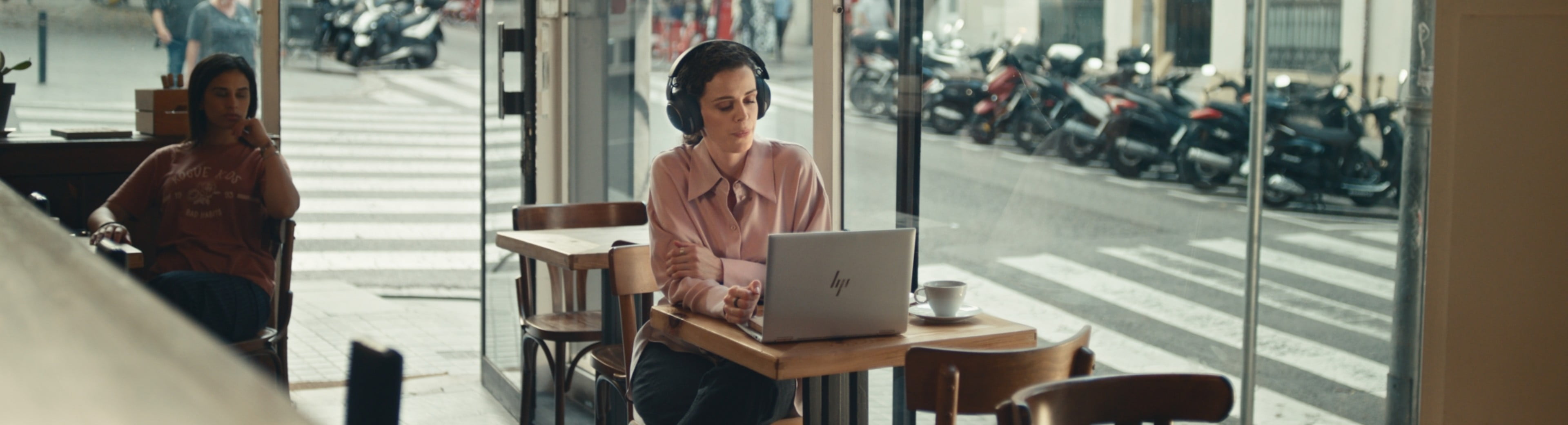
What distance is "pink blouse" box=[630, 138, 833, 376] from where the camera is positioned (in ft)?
8.98

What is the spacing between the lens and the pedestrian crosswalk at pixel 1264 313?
2.34 metres

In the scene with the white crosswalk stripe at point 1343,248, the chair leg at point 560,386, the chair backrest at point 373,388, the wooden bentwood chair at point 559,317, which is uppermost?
the chair backrest at point 373,388

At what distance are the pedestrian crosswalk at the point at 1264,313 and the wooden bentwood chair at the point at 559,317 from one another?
5.22 ft

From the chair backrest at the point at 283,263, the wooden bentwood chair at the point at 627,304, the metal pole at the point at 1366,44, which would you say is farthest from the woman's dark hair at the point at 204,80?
the metal pole at the point at 1366,44

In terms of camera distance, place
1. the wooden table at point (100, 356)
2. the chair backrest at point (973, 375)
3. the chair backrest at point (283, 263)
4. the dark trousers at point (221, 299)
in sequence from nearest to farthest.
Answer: the wooden table at point (100, 356)
the chair backrest at point (973, 375)
the dark trousers at point (221, 299)
the chair backrest at point (283, 263)

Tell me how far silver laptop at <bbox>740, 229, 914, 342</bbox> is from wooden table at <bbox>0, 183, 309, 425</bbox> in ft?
6.68

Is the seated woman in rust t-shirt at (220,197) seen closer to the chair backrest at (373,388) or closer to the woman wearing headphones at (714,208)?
the woman wearing headphones at (714,208)

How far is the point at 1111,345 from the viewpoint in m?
2.67

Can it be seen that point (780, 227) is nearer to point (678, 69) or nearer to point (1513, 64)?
point (678, 69)

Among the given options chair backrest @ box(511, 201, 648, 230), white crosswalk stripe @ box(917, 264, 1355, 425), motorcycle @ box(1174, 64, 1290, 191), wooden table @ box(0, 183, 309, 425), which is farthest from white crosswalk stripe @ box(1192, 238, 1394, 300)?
wooden table @ box(0, 183, 309, 425)

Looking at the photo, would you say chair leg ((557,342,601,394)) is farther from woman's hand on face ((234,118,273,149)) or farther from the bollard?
the bollard

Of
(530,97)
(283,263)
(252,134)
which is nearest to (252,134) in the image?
(252,134)

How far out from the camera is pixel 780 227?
280 cm

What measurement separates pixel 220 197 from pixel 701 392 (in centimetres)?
180
